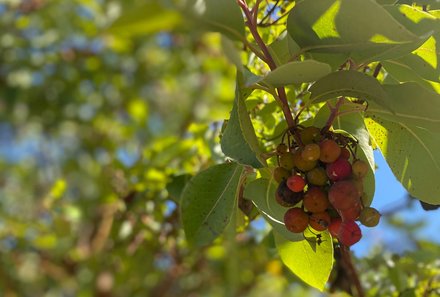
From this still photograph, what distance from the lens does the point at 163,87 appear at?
4801 mm

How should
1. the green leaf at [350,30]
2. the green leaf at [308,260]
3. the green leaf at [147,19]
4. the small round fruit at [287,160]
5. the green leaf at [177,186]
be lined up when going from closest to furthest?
the green leaf at [147,19] → the green leaf at [350,30] → the small round fruit at [287,160] → the green leaf at [308,260] → the green leaf at [177,186]

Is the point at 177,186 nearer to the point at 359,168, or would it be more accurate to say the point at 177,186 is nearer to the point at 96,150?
the point at 359,168

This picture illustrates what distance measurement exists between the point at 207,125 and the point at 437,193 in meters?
0.85

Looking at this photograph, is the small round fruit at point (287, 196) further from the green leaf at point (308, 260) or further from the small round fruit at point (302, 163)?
the green leaf at point (308, 260)

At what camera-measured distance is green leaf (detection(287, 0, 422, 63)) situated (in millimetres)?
680

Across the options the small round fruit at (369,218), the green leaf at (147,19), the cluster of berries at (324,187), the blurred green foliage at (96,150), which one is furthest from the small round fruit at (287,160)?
the blurred green foliage at (96,150)

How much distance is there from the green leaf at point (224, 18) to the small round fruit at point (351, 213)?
226 millimetres

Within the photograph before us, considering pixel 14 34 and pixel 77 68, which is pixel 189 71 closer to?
pixel 77 68

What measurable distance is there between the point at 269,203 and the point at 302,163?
0.13 metres

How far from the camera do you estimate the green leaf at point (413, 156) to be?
0.86m

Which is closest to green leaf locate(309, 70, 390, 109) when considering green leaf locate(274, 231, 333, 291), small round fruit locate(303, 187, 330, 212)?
small round fruit locate(303, 187, 330, 212)

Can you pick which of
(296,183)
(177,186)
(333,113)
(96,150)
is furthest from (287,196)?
(96,150)

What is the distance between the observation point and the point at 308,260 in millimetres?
951

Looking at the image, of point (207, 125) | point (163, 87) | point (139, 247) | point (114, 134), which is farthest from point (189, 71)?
point (207, 125)
